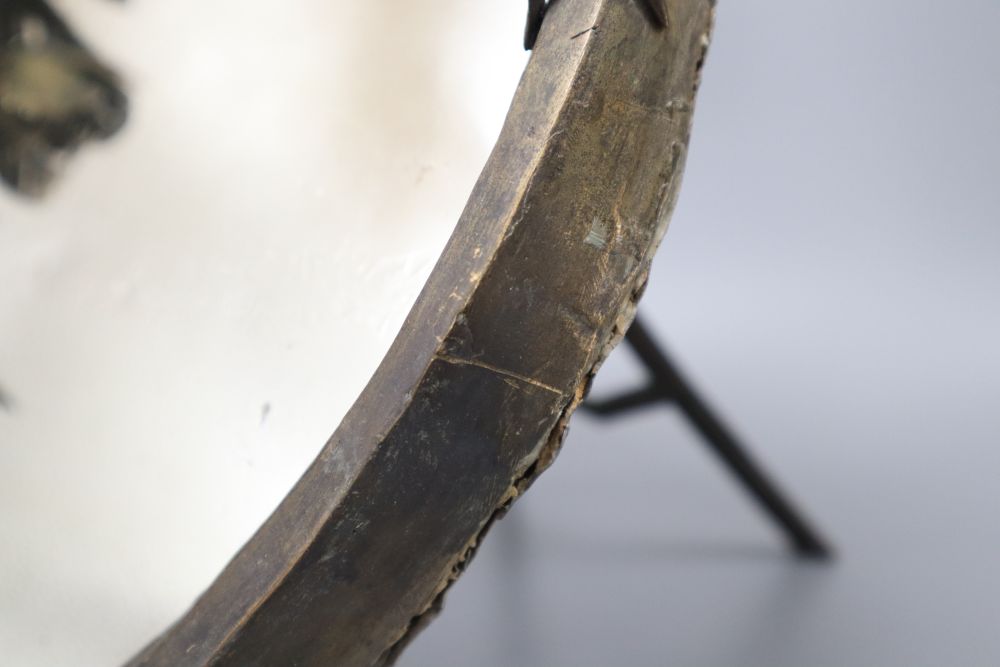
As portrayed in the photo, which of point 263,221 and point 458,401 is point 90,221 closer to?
point 263,221

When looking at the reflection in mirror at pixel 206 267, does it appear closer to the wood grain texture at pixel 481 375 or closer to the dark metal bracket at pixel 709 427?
the wood grain texture at pixel 481 375

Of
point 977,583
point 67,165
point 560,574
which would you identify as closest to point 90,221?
point 67,165

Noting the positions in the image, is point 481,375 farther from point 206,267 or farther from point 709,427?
point 709,427

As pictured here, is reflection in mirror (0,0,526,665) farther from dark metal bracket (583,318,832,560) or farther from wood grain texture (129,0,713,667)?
dark metal bracket (583,318,832,560)

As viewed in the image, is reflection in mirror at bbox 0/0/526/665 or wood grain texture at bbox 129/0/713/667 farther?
reflection in mirror at bbox 0/0/526/665

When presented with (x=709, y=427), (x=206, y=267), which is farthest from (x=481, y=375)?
(x=709, y=427)

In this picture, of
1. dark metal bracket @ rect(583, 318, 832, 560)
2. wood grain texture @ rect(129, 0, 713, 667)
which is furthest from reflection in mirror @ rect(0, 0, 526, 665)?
dark metal bracket @ rect(583, 318, 832, 560)

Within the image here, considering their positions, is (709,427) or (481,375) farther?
(709,427)
